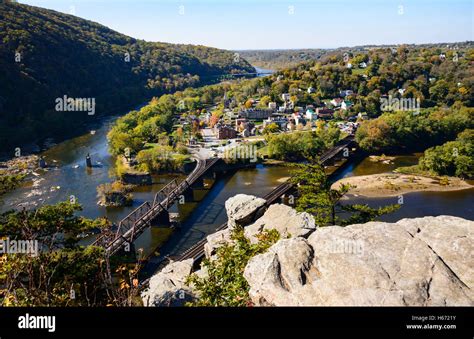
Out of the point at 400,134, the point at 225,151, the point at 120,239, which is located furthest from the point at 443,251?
the point at 400,134

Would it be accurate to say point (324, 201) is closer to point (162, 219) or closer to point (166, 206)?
point (162, 219)

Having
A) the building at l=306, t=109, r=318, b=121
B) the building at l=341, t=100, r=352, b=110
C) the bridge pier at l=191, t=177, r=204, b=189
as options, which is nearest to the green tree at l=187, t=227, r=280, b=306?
the bridge pier at l=191, t=177, r=204, b=189

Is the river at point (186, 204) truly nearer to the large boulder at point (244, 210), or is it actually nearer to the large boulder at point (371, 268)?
the large boulder at point (244, 210)

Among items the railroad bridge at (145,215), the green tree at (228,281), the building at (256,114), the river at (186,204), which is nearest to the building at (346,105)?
the building at (256,114)

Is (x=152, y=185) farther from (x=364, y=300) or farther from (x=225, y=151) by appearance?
(x=364, y=300)

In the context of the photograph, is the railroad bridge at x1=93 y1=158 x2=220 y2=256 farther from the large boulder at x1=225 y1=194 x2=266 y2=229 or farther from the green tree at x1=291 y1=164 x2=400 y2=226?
the green tree at x1=291 y1=164 x2=400 y2=226
